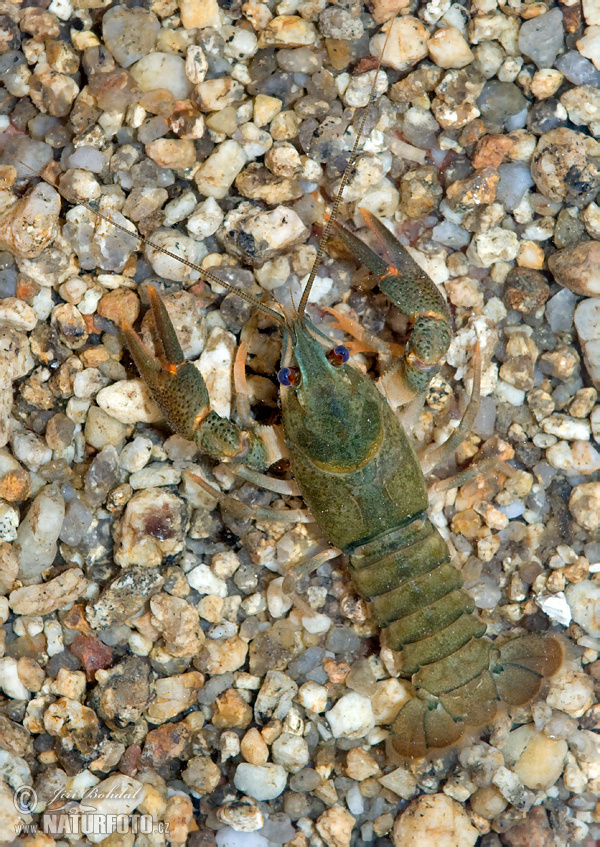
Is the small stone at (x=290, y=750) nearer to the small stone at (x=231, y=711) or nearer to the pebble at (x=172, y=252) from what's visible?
the small stone at (x=231, y=711)

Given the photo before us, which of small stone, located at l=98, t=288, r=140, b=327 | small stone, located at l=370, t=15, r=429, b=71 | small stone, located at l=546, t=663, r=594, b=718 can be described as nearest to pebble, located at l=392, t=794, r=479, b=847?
small stone, located at l=546, t=663, r=594, b=718

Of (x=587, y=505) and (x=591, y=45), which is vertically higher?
(x=591, y=45)

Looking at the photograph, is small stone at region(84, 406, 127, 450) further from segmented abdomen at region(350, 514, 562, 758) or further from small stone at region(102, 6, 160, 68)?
small stone at region(102, 6, 160, 68)

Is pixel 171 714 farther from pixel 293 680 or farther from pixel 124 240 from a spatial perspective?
pixel 124 240

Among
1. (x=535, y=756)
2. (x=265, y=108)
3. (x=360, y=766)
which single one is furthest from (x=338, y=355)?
(x=535, y=756)

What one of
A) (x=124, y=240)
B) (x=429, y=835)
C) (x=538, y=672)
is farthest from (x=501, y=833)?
(x=124, y=240)

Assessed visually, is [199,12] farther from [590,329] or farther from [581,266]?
[590,329]
